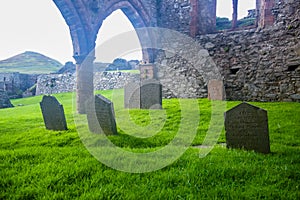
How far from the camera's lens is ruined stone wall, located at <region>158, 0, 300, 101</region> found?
9453mm

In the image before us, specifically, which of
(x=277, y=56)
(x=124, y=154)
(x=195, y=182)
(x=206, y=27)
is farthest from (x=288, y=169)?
(x=206, y=27)

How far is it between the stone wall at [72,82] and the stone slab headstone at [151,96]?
9829 millimetres

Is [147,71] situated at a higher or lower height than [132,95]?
higher

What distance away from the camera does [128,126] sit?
6062 mm

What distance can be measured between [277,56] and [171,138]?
6.96 meters

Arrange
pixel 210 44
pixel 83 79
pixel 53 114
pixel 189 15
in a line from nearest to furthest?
1. pixel 53 114
2. pixel 83 79
3. pixel 210 44
4. pixel 189 15

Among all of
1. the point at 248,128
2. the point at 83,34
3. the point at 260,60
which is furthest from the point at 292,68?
the point at 83,34

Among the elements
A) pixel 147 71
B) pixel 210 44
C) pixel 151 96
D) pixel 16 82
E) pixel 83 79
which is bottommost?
pixel 151 96

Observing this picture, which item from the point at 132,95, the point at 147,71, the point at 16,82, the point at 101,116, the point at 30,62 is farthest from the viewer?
the point at 30,62

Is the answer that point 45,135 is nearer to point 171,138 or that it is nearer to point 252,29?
point 171,138

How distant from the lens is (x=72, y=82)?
20.9 m

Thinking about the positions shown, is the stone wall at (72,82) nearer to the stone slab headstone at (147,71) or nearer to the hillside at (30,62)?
the stone slab headstone at (147,71)

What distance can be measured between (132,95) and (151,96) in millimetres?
724

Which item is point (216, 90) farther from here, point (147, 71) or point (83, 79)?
point (83, 79)
